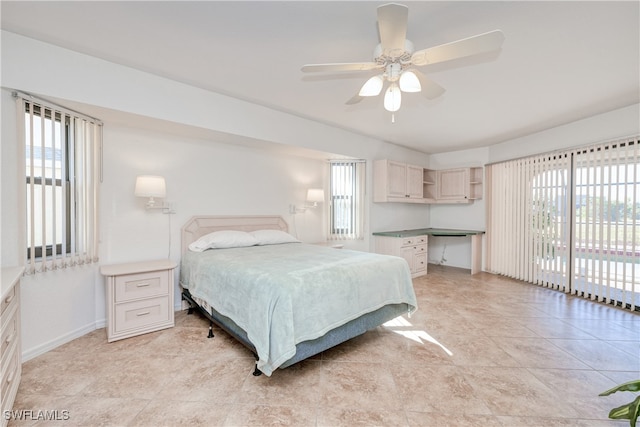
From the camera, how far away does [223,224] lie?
3.58 meters

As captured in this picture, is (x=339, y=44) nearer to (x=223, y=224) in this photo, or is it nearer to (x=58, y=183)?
(x=223, y=224)

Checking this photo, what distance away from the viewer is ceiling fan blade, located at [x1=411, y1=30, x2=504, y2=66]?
4.60ft

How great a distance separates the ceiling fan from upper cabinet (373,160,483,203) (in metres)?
2.66

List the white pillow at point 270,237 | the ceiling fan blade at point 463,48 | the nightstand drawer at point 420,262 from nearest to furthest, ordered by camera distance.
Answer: the ceiling fan blade at point 463,48, the white pillow at point 270,237, the nightstand drawer at point 420,262

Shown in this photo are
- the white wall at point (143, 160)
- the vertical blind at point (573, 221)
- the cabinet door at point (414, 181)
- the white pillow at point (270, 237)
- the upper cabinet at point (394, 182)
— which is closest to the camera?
the white wall at point (143, 160)

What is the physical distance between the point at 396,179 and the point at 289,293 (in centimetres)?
373

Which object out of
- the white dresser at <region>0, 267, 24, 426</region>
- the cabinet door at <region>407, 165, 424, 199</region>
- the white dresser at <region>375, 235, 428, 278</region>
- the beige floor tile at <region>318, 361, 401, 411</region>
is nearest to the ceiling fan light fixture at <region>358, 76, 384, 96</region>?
the beige floor tile at <region>318, 361, 401, 411</region>

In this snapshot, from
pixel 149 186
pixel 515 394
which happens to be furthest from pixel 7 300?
pixel 515 394

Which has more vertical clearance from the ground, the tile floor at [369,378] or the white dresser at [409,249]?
the white dresser at [409,249]

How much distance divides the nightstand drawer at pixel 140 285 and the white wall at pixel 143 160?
1.76 feet

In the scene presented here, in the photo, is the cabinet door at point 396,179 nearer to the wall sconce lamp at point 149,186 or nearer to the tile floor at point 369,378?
the tile floor at point 369,378

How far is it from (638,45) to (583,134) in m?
2.06

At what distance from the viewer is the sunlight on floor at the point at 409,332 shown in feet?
8.18

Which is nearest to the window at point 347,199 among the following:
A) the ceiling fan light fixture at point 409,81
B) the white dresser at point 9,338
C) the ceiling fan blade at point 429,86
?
the ceiling fan blade at point 429,86
